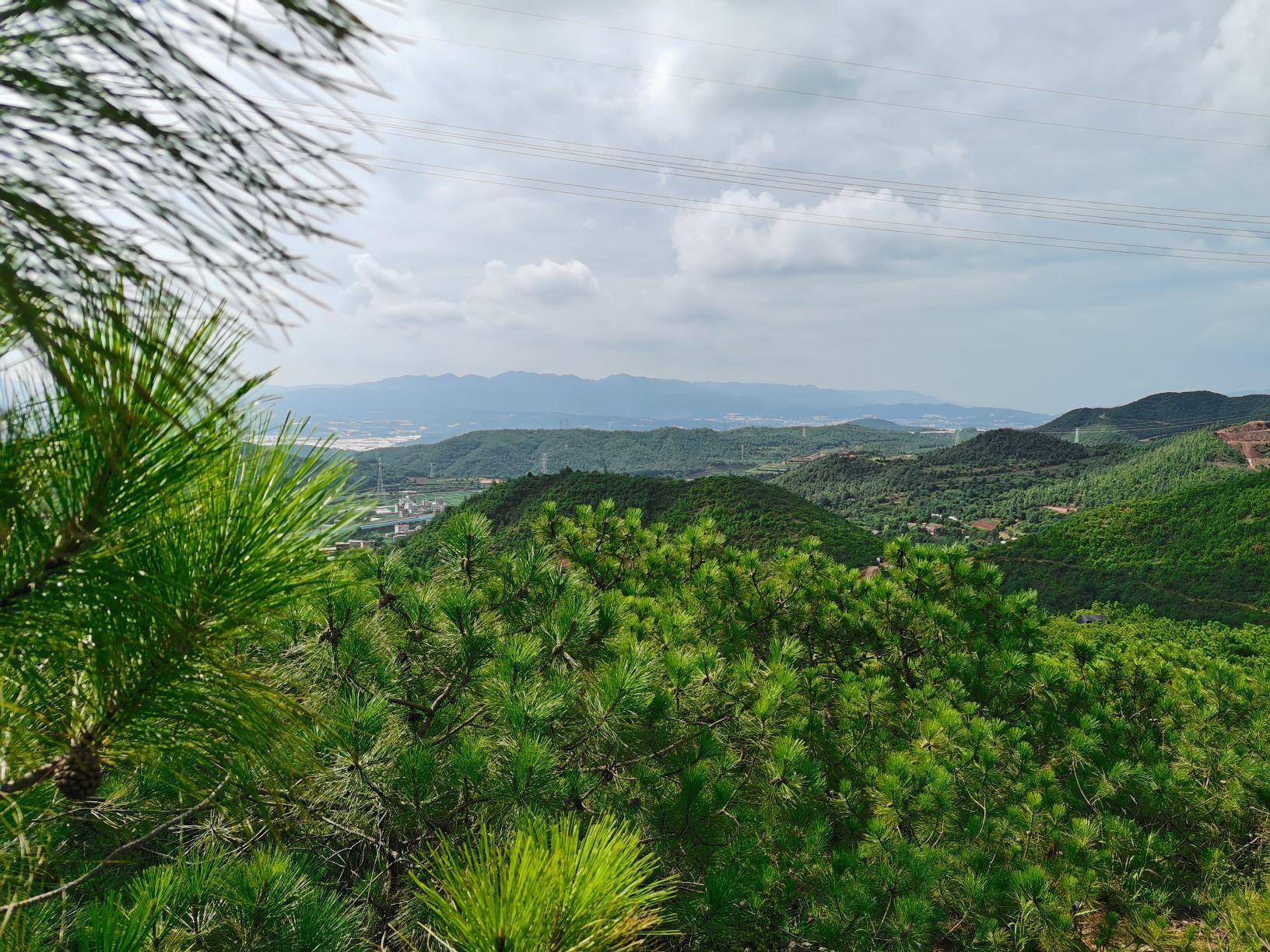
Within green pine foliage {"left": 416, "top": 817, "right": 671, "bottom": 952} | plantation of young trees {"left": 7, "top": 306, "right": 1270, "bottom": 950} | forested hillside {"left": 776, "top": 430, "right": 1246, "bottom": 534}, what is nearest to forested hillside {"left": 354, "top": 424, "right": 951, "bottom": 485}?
forested hillside {"left": 776, "top": 430, "right": 1246, "bottom": 534}

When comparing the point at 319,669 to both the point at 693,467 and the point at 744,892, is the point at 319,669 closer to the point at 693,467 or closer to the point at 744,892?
the point at 744,892

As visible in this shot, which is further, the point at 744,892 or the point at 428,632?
the point at 428,632

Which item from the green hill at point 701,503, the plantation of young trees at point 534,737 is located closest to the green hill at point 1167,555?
the green hill at point 701,503

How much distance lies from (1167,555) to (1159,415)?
10691 cm

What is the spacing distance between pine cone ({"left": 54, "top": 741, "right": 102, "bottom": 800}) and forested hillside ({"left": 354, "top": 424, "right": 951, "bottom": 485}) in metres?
116

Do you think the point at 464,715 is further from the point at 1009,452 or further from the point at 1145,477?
the point at 1009,452

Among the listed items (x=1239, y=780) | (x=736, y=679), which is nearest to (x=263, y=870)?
(x=736, y=679)

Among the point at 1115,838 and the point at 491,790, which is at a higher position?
the point at 491,790

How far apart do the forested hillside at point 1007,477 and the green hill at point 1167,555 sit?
1577 cm

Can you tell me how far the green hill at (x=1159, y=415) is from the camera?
361 feet

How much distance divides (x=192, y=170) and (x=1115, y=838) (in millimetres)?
5157

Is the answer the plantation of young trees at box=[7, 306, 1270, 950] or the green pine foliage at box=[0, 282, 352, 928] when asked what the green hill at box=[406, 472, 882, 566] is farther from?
the green pine foliage at box=[0, 282, 352, 928]

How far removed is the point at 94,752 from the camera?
3.21 ft

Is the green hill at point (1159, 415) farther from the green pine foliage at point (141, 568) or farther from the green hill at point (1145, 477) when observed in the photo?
the green pine foliage at point (141, 568)
